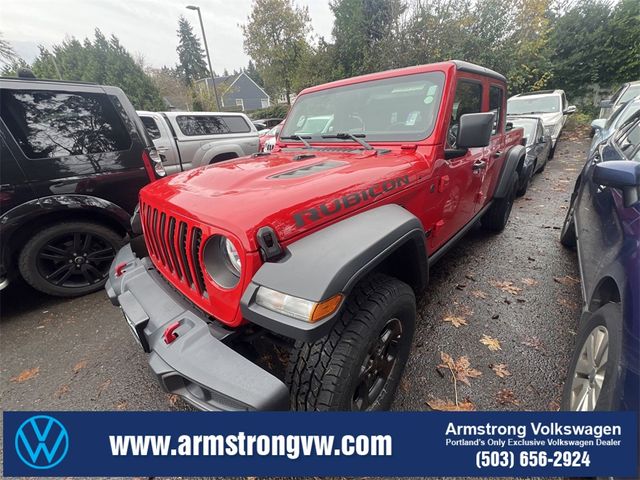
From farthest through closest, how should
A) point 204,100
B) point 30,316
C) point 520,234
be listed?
point 204,100, point 520,234, point 30,316

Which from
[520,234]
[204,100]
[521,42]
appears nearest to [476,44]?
[521,42]

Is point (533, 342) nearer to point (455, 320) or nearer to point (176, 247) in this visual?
point (455, 320)

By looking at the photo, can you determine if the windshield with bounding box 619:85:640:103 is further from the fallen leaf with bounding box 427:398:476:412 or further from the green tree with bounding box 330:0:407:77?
the fallen leaf with bounding box 427:398:476:412

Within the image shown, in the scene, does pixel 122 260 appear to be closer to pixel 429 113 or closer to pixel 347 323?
pixel 347 323

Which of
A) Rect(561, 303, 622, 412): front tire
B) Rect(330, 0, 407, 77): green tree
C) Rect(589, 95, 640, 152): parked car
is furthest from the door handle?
Rect(330, 0, 407, 77): green tree

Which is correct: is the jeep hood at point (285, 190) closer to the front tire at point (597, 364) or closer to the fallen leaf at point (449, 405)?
the front tire at point (597, 364)

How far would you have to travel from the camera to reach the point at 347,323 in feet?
4.70

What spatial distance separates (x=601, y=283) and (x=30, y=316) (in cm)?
460

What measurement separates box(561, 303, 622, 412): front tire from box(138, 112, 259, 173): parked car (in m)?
6.35

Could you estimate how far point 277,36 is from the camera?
25.5 m

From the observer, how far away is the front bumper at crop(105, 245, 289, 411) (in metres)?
1.16

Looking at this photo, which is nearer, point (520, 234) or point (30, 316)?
point (30, 316)

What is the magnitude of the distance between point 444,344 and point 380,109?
194 centimetres

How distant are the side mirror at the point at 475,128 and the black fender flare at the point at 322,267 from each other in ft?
3.24
